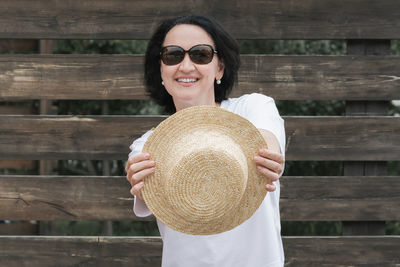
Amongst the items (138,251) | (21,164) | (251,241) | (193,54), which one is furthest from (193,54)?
(21,164)

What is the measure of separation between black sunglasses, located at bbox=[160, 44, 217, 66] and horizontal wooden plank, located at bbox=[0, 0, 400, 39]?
0.94m

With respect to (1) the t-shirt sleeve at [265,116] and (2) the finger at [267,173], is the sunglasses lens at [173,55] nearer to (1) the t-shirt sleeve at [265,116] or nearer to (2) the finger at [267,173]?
(1) the t-shirt sleeve at [265,116]

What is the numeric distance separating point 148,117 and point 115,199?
1.67 feet

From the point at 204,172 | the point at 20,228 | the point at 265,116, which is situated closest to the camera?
the point at 204,172

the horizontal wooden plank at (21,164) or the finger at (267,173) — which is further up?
the finger at (267,173)

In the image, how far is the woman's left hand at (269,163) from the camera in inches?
64.9

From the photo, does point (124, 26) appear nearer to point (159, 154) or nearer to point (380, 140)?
point (159, 154)

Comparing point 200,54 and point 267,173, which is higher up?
point 200,54

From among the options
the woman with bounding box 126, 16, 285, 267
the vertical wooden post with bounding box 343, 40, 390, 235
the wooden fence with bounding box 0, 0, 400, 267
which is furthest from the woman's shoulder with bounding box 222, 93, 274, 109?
the vertical wooden post with bounding box 343, 40, 390, 235

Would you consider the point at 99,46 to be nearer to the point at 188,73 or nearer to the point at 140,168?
the point at 188,73

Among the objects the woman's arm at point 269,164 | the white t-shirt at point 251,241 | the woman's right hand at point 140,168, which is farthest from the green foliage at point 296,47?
the woman's right hand at point 140,168

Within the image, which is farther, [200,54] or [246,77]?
[246,77]

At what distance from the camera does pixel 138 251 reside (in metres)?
2.92

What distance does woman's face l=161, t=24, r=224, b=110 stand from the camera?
195 centimetres
